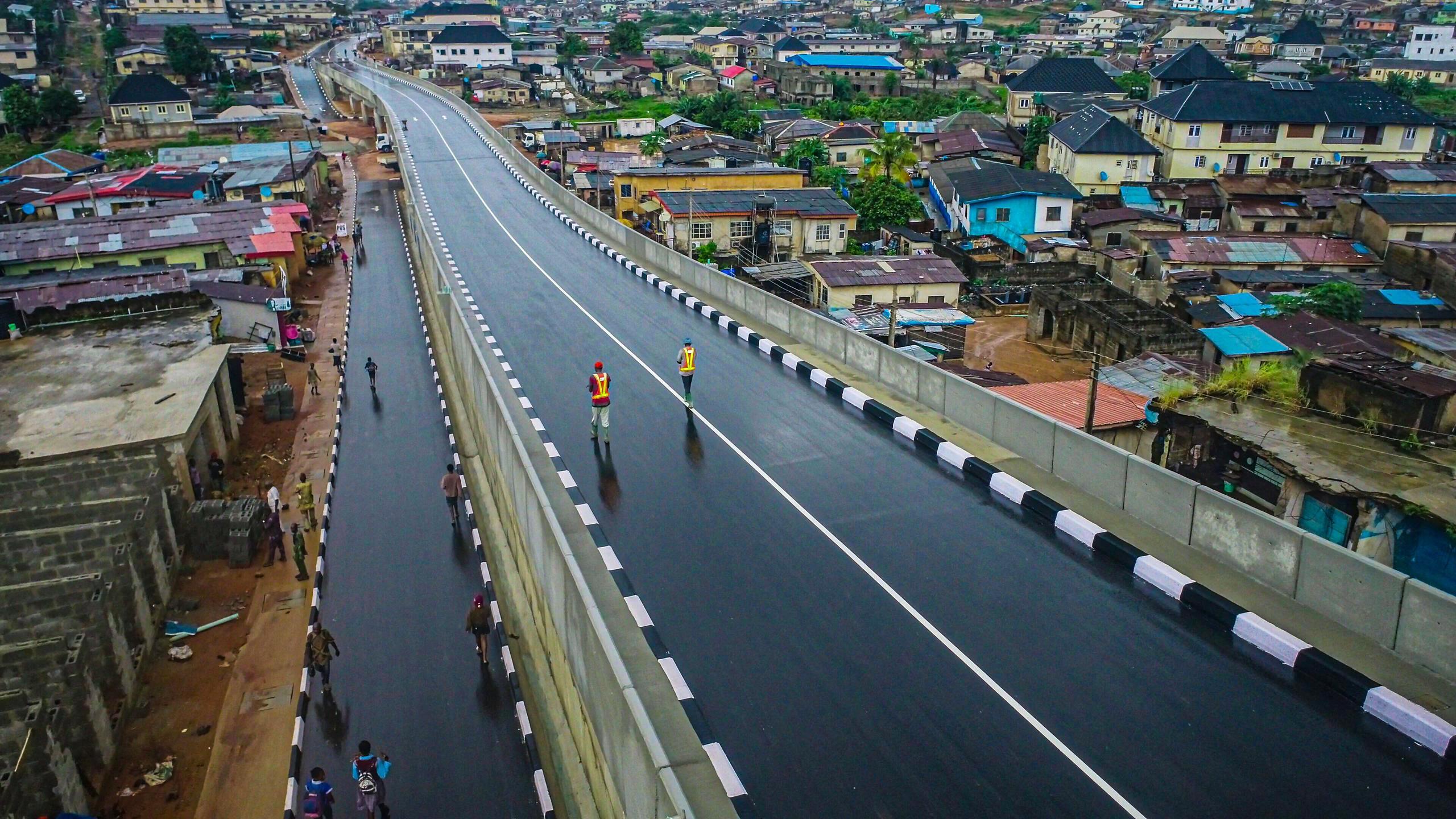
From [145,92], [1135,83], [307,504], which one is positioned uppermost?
[145,92]

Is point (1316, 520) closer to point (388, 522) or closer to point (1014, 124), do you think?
point (388, 522)

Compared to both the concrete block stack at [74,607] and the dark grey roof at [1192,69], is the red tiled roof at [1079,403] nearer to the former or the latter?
the concrete block stack at [74,607]

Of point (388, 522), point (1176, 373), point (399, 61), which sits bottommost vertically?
point (388, 522)

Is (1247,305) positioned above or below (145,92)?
below

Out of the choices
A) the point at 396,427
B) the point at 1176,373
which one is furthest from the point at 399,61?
the point at 1176,373

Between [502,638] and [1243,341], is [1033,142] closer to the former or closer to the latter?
A: [1243,341]

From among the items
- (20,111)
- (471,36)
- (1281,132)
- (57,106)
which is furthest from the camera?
(471,36)

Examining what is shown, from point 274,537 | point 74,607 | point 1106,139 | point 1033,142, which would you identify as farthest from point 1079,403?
point 1033,142
